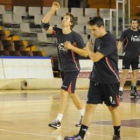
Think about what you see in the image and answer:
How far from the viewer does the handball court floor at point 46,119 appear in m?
10.1

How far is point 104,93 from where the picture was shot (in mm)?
9234

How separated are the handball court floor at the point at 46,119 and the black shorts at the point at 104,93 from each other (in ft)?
2.84

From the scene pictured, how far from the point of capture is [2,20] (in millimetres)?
27109

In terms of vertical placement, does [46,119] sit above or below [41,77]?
above

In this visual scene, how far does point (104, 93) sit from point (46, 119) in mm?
3304

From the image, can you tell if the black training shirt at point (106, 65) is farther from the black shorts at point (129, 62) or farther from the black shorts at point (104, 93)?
the black shorts at point (129, 62)

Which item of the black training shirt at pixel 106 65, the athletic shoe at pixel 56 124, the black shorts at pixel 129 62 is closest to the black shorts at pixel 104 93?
the black training shirt at pixel 106 65

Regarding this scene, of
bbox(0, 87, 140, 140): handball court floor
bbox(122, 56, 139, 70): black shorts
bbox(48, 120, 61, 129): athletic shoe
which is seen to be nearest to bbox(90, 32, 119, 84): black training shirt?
bbox(0, 87, 140, 140): handball court floor

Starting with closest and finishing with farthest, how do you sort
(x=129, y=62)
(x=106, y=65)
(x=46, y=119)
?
(x=106, y=65), (x=46, y=119), (x=129, y=62)

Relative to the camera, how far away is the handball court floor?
33.3 ft

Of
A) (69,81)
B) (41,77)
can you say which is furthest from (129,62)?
(69,81)

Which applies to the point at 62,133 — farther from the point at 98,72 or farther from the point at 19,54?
the point at 19,54

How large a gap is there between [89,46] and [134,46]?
8609 mm

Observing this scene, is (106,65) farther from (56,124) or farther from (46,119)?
(46,119)
